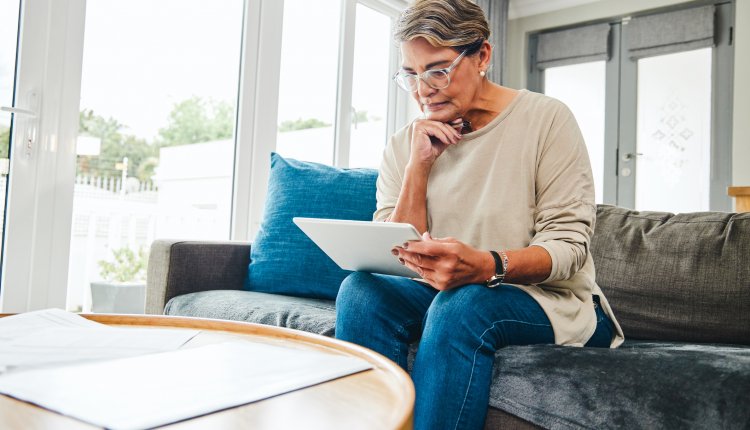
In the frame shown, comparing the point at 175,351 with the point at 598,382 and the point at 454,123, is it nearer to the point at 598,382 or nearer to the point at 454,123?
the point at 598,382

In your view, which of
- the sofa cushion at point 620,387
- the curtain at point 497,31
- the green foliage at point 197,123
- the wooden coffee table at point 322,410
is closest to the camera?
the wooden coffee table at point 322,410

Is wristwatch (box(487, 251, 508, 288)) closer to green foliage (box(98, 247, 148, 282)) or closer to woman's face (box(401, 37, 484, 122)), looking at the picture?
woman's face (box(401, 37, 484, 122))

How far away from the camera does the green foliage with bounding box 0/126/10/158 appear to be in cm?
188

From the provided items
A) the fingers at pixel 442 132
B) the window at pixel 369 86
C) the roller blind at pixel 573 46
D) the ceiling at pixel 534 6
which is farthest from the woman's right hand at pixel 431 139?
the ceiling at pixel 534 6

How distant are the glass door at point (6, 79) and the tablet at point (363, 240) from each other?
128 centimetres

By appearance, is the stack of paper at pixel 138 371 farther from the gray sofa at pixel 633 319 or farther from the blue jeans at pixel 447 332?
the gray sofa at pixel 633 319

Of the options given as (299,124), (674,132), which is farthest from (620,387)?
(674,132)

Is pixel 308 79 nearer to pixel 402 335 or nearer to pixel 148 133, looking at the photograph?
pixel 148 133

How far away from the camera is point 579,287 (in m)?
1.14

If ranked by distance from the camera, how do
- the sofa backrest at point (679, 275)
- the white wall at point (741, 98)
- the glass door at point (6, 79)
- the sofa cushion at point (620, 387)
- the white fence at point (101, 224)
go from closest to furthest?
the sofa cushion at point (620, 387) < the sofa backrest at point (679, 275) < the glass door at point (6, 79) < the white fence at point (101, 224) < the white wall at point (741, 98)

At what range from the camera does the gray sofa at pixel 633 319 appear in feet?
2.74

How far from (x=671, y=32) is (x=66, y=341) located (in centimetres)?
411

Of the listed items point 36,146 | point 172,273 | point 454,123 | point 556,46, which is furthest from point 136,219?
point 556,46

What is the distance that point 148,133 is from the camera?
2312 millimetres
